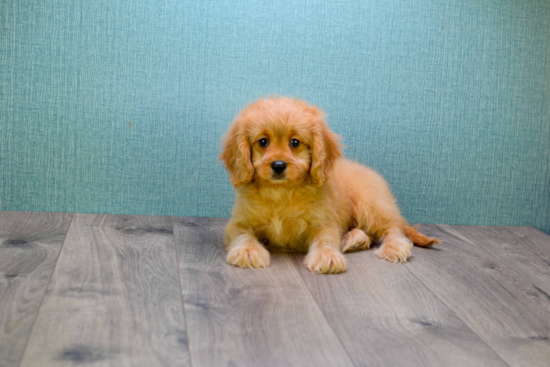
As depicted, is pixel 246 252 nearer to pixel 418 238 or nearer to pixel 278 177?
pixel 278 177

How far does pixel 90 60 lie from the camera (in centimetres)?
279

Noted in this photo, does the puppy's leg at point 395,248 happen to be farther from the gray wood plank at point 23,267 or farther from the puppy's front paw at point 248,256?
the gray wood plank at point 23,267

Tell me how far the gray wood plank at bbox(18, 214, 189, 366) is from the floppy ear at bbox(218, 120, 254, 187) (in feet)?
1.40

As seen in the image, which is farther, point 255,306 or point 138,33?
point 138,33

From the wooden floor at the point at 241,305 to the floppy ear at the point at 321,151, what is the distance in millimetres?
370

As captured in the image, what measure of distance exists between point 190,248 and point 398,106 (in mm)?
1373

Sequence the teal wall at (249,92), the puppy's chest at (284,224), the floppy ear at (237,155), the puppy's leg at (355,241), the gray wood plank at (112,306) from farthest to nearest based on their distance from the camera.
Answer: the teal wall at (249,92) → the puppy's leg at (355,241) → the puppy's chest at (284,224) → the floppy ear at (237,155) → the gray wood plank at (112,306)

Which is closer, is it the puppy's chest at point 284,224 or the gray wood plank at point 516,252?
the gray wood plank at point 516,252

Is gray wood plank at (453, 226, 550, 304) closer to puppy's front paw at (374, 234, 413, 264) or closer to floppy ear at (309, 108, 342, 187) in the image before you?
puppy's front paw at (374, 234, 413, 264)

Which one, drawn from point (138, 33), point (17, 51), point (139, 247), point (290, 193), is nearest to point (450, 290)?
point (290, 193)

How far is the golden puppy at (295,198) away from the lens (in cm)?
227

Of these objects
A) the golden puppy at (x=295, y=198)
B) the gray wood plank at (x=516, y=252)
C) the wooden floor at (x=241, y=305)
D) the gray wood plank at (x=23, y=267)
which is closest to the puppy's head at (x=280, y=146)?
the golden puppy at (x=295, y=198)

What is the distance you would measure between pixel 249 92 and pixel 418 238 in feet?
3.67

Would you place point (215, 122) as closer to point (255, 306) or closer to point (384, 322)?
point (255, 306)
